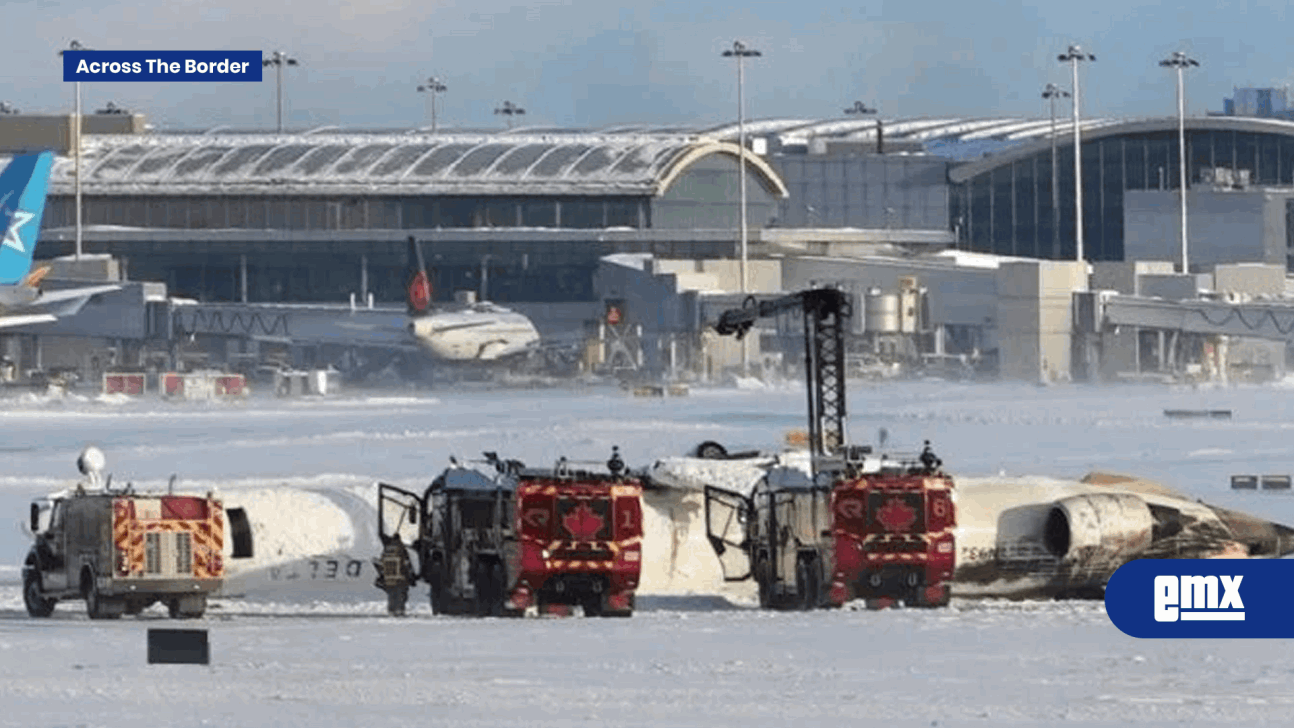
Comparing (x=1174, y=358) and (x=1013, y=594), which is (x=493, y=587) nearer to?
(x=1013, y=594)

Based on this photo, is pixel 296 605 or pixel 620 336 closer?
pixel 296 605

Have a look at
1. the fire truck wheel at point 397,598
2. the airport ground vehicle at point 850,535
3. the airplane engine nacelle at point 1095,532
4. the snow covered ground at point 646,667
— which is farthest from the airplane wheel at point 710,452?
the fire truck wheel at point 397,598

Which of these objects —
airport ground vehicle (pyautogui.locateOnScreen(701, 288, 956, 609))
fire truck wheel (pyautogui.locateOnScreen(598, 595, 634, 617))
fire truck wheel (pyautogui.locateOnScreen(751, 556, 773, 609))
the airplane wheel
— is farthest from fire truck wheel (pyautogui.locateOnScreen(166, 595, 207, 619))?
the airplane wheel

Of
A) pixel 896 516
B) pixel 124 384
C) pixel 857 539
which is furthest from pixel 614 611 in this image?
pixel 124 384

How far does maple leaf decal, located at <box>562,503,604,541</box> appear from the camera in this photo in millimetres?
50594

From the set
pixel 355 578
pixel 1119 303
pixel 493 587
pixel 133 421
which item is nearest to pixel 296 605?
pixel 355 578

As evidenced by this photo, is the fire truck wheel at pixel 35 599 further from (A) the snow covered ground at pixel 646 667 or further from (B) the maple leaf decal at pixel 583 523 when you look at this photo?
(B) the maple leaf decal at pixel 583 523

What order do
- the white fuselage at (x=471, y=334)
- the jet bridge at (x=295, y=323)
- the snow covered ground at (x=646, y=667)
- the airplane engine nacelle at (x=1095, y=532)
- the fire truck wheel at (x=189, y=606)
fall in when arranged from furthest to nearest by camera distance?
the jet bridge at (x=295, y=323), the white fuselage at (x=471, y=334), the airplane engine nacelle at (x=1095, y=532), the fire truck wheel at (x=189, y=606), the snow covered ground at (x=646, y=667)

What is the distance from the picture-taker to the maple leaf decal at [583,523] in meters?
50.6

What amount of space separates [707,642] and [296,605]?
13081 mm

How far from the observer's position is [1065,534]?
55.1 meters

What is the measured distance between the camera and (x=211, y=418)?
129 meters

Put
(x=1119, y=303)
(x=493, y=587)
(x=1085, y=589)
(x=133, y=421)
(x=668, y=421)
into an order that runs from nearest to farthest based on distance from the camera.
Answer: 1. (x=493, y=587)
2. (x=1085, y=589)
3. (x=668, y=421)
4. (x=133, y=421)
5. (x=1119, y=303)

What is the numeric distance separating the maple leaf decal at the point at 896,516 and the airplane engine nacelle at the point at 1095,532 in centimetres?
380
